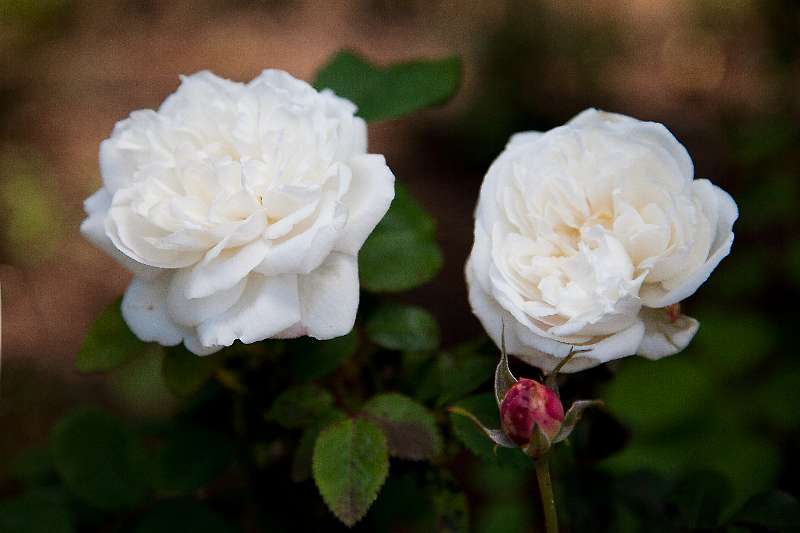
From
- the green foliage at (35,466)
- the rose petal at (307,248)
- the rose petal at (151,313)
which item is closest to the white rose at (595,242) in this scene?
the rose petal at (307,248)

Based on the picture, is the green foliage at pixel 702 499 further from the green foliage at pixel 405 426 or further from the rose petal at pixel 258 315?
the rose petal at pixel 258 315

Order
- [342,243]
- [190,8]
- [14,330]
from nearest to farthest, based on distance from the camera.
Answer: [342,243], [14,330], [190,8]

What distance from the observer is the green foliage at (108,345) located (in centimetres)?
62

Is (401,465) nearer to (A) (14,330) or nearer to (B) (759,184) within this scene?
(B) (759,184)

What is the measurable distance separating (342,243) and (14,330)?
1.61 meters

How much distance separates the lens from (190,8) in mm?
2715

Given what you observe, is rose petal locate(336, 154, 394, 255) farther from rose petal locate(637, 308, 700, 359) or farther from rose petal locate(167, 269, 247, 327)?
rose petal locate(637, 308, 700, 359)

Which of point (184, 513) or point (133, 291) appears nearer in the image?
point (133, 291)

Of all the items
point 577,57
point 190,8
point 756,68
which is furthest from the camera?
point 190,8

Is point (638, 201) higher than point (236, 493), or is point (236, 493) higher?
point (638, 201)

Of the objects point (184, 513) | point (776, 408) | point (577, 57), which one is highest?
point (184, 513)

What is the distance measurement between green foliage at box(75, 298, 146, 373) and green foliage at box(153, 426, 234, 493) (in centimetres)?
13

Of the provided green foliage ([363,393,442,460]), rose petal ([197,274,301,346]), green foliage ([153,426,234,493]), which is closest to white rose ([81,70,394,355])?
rose petal ([197,274,301,346])

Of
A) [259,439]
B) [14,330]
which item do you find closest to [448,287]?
[14,330]
